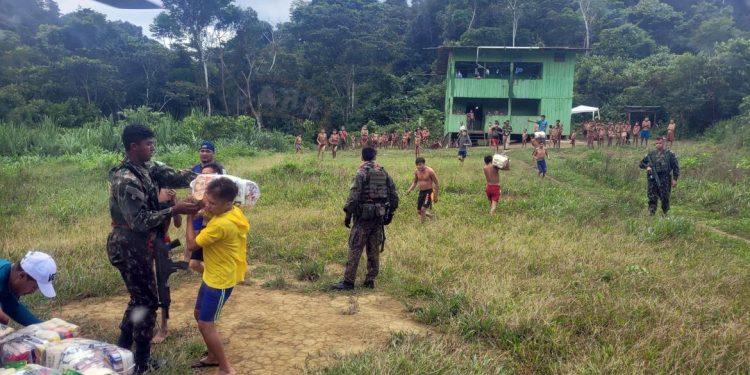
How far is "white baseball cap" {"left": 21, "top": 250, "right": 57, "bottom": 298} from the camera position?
3113 mm

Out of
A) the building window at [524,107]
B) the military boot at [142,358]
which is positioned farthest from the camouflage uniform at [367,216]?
the building window at [524,107]

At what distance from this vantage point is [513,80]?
98.3 ft

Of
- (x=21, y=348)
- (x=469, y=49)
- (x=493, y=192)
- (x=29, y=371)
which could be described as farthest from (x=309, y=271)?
(x=469, y=49)

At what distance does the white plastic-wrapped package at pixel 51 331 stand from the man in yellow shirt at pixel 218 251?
2.52 ft

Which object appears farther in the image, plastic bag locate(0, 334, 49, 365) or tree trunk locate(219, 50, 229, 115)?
tree trunk locate(219, 50, 229, 115)

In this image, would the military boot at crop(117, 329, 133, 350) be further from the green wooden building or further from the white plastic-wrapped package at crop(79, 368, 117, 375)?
the green wooden building

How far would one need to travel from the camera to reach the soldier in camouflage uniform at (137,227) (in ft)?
11.0

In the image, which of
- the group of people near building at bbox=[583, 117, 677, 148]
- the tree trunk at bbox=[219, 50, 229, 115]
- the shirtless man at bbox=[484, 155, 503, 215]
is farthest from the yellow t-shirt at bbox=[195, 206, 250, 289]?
the tree trunk at bbox=[219, 50, 229, 115]

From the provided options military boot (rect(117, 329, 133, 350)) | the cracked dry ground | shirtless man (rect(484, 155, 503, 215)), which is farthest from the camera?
shirtless man (rect(484, 155, 503, 215))

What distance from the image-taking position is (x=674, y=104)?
3020 cm

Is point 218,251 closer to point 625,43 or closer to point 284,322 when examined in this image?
point 284,322

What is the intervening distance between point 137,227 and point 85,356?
818mm

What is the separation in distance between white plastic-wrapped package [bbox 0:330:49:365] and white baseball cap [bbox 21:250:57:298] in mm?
265

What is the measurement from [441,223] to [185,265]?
504 cm
